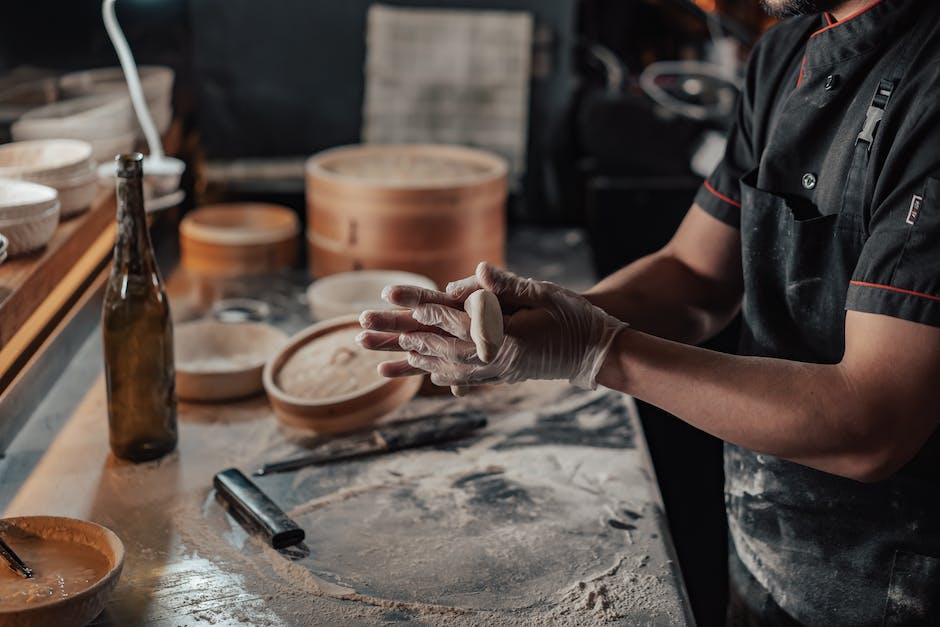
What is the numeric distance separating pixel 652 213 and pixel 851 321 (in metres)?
1.89

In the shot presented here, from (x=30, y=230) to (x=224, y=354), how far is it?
554 millimetres

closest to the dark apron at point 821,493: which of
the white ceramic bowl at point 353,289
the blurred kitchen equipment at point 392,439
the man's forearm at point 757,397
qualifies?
the man's forearm at point 757,397

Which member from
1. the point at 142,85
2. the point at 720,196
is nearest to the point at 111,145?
the point at 142,85

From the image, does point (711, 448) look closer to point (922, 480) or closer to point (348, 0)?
point (922, 480)

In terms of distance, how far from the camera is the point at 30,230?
1.66m

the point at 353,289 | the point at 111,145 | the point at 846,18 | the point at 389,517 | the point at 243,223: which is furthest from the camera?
the point at 243,223

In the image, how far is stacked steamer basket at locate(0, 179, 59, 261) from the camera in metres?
1.62

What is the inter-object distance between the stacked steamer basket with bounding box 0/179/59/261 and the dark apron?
1224mm

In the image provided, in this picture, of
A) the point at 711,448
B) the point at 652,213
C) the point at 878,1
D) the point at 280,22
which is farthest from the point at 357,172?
the point at 878,1

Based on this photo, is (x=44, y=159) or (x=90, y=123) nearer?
(x=44, y=159)

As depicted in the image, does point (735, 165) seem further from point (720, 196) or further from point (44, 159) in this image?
point (44, 159)

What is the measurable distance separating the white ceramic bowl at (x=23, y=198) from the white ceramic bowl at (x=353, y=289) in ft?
2.28


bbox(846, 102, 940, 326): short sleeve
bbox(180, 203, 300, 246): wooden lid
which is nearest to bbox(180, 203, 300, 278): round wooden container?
bbox(180, 203, 300, 246): wooden lid

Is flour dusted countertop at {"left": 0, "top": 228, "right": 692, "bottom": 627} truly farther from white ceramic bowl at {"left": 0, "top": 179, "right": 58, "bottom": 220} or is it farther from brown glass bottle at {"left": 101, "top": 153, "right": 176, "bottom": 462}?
white ceramic bowl at {"left": 0, "top": 179, "right": 58, "bottom": 220}
